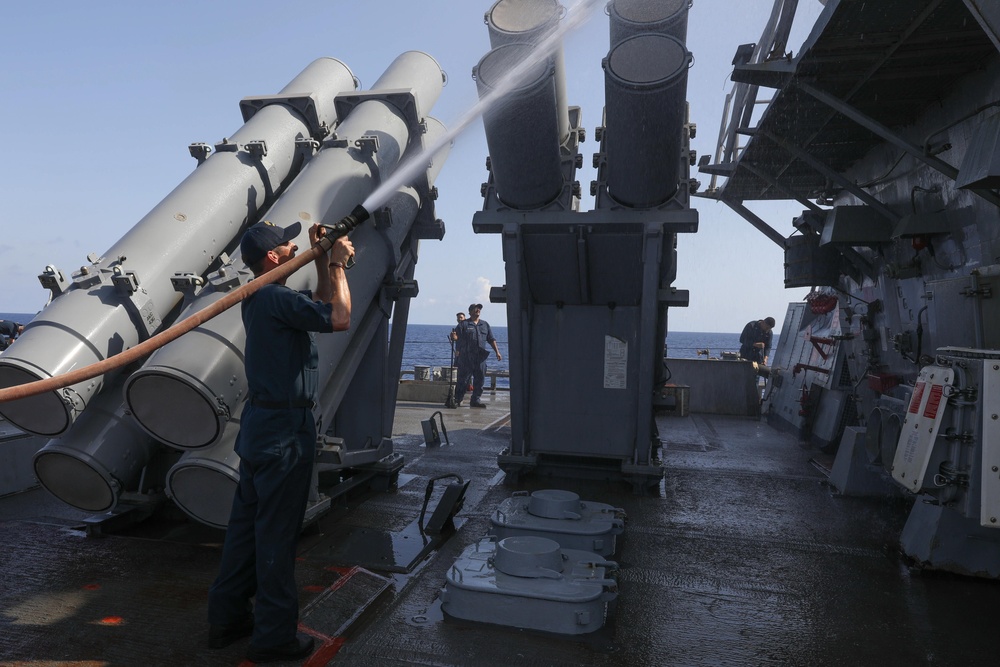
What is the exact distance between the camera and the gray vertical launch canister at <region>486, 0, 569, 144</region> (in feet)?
15.1

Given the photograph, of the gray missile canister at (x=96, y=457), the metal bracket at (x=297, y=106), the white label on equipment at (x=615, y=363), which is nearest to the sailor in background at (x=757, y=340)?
the white label on equipment at (x=615, y=363)

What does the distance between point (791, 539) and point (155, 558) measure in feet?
14.1

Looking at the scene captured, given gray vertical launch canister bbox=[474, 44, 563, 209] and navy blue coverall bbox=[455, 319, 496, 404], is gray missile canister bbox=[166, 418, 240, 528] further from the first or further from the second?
navy blue coverall bbox=[455, 319, 496, 404]

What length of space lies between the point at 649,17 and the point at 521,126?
122 cm

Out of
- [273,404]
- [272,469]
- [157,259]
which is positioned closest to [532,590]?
[272,469]

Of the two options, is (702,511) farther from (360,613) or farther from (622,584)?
(360,613)

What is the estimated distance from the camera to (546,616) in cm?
315

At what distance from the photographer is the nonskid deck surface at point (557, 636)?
2969mm

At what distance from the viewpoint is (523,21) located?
4695mm

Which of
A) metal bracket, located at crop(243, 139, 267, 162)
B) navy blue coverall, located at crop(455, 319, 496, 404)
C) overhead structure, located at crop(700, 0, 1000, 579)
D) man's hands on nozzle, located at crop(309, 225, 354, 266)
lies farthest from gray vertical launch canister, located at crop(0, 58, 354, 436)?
navy blue coverall, located at crop(455, 319, 496, 404)

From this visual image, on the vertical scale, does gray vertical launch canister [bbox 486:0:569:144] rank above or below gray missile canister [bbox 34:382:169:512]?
above

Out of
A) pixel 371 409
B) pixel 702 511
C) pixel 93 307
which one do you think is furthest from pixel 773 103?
pixel 93 307

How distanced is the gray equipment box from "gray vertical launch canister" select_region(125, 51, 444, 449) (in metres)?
1.78

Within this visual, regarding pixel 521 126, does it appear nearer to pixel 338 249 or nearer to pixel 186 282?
pixel 338 249
